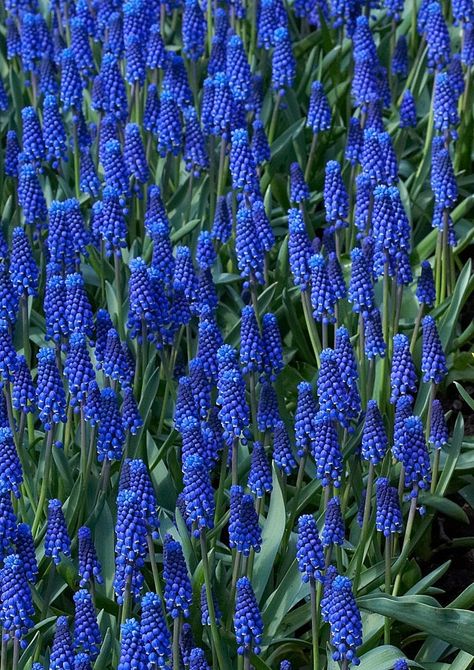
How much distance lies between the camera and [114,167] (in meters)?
6.70

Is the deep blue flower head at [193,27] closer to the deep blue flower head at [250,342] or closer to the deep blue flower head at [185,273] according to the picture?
the deep blue flower head at [185,273]

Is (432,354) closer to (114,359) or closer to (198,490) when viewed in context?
(114,359)

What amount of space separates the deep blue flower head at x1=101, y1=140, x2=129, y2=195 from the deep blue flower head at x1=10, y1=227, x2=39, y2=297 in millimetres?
826

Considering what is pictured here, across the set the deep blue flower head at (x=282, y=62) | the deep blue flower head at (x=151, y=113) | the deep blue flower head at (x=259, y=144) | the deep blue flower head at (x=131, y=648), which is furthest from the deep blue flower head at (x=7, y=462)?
the deep blue flower head at (x=282, y=62)

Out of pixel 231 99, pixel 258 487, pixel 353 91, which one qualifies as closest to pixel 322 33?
pixel 353 91

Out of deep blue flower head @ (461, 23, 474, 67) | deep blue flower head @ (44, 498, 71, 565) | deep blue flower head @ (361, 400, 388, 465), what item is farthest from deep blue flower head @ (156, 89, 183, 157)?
deep blue flower head @ (44, 498, 71, 565)

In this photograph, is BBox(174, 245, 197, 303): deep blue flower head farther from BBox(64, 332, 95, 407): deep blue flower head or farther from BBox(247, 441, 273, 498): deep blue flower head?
BBox(247, 441, 273, 498): deep blue flower head

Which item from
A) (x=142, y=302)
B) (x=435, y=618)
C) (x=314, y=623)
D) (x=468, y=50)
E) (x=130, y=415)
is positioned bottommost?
(x=435, y=618)

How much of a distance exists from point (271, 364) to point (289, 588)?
3.34ft

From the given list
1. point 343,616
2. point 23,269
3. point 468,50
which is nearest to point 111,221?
point 23,269

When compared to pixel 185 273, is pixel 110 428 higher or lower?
lower

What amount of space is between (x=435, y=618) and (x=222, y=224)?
2783mm

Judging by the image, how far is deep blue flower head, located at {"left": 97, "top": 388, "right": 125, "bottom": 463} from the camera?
5.31 meters

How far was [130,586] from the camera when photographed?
15.5ft
